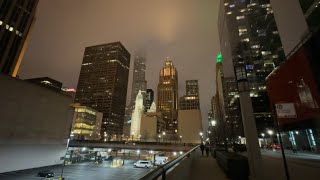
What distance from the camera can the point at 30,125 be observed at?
3306cm

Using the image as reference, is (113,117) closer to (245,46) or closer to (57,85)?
(57,85)

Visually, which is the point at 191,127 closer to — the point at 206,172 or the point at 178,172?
the point at 206,172

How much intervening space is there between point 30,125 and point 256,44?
92.9 m

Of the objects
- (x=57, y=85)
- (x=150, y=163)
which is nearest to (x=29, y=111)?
(x=150, y=163)

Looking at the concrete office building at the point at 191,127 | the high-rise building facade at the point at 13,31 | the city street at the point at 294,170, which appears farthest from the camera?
the concrete office building at the point at 191,127

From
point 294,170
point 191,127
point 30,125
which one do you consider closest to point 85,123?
point 191,127

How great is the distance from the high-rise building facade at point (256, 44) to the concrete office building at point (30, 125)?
217ft

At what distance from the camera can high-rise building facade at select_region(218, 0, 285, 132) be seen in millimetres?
70250

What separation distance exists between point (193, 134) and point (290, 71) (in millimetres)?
50538

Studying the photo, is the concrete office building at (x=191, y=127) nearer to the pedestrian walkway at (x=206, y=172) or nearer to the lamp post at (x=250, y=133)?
the pedestrian walkway at (x=206, y=172)

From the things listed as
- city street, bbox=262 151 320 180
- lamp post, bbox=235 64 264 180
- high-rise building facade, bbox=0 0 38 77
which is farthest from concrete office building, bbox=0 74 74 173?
city street, bbox=262 151 320 180

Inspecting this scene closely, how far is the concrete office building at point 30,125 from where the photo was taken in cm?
2909

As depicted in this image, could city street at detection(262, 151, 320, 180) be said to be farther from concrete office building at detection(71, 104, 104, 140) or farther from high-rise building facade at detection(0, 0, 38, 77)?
concrete office building at detection(71, 104, 104, 140)

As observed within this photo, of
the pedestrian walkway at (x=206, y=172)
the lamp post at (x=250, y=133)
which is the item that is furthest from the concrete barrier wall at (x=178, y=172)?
the lamp post at (x=250, y=133)
